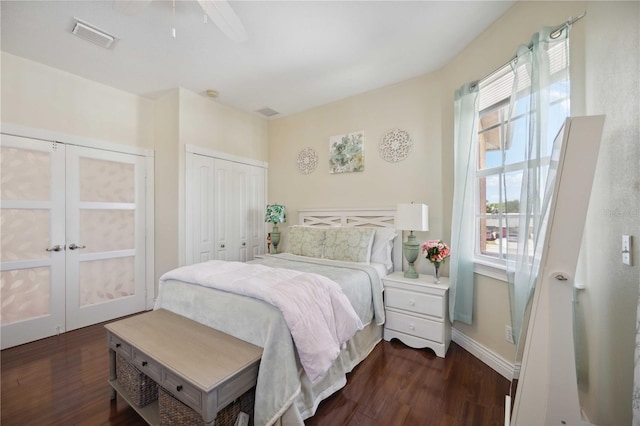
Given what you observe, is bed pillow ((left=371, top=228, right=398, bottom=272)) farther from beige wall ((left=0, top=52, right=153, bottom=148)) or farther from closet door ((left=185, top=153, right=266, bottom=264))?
beige wall ((left=0, top=52, right=153, bottom=148))

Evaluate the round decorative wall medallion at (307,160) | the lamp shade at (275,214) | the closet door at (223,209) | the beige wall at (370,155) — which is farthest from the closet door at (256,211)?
the round decorative wall medallion at (307,160)

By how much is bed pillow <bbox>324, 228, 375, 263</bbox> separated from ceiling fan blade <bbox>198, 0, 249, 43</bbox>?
210 centimetres

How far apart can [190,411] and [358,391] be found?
3.70 ft

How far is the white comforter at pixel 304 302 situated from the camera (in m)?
1.50

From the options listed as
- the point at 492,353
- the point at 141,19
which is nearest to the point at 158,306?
the point at 141,19

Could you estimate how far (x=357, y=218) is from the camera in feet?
11.1

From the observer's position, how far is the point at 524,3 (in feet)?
6.10

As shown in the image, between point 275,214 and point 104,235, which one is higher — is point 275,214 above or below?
above

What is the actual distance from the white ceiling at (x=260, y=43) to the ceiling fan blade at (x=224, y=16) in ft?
1.03

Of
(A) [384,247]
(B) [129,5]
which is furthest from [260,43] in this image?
(A) [384,247]

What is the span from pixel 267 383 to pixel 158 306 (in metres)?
1.35

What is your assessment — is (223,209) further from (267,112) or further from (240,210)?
(267,112)

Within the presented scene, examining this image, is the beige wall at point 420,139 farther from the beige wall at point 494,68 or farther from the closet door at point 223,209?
the closet door at point 223,209

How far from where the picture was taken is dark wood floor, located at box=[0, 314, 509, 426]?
1609mm
